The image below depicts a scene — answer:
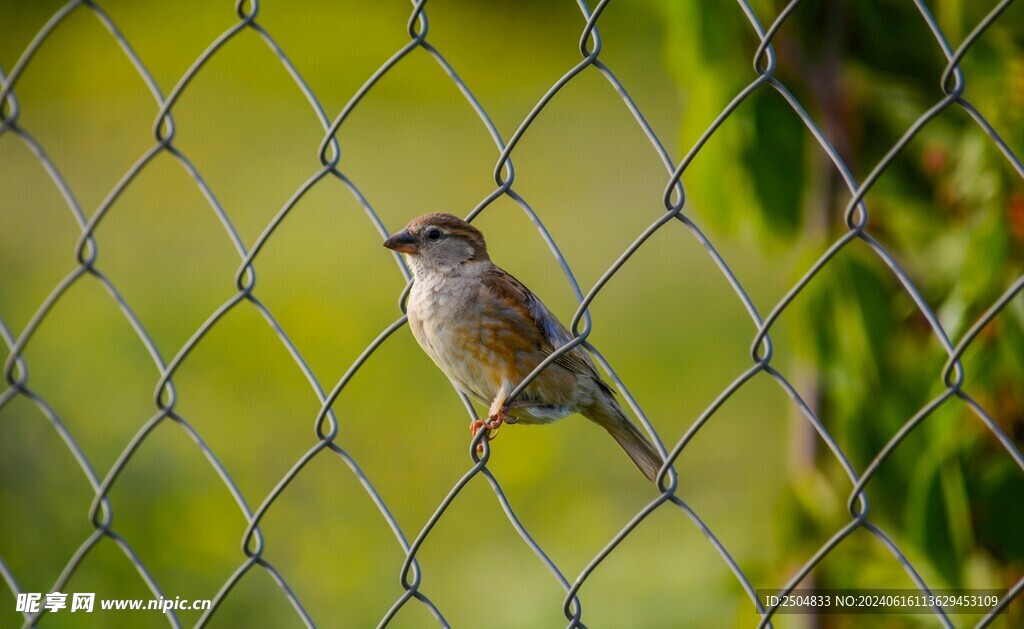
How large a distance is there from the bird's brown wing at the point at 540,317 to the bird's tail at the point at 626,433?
0.13 feet

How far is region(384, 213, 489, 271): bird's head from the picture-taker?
95.1 inches

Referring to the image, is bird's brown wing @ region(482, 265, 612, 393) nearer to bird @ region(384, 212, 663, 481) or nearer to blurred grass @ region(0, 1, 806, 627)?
bird @ region(384, 212, 663, 481)

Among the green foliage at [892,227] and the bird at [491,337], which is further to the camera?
the bird at [491,337]

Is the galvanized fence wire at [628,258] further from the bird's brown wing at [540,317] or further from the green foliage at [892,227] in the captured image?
the bird's brown wing at [540,317]

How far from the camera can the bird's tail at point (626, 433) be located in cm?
239

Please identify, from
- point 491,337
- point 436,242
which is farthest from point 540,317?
point 436,242

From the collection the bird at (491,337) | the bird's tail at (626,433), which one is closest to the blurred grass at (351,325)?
the bird's tail at (626,433)

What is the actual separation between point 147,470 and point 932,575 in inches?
139

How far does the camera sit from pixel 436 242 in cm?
244

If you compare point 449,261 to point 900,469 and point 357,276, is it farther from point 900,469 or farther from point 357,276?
point 357,276

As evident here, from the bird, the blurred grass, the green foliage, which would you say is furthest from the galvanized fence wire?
the blurred grass

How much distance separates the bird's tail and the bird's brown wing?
40 mm

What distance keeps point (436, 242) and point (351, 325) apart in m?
3.32

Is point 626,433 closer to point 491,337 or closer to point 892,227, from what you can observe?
point 491,337
